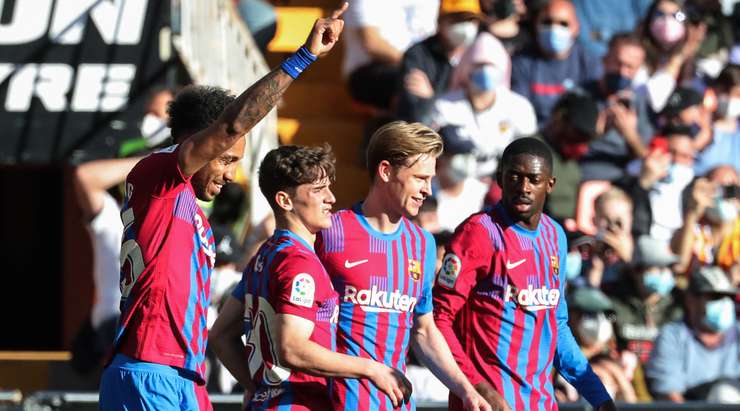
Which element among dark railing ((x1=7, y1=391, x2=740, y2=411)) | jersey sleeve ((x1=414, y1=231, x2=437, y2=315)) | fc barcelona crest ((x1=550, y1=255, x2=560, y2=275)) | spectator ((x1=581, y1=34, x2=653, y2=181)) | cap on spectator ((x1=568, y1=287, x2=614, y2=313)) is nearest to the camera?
jersey sleeve ((x1=414, y1=231, x2=437, y2=315))

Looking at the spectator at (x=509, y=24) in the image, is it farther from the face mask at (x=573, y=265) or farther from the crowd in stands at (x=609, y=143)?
the face mask at (x=573, y=265)

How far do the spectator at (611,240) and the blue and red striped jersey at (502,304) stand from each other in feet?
12.5

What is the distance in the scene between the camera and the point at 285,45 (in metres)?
12.8

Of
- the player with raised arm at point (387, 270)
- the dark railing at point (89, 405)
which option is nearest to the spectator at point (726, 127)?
the dark railing at point (89, 405)

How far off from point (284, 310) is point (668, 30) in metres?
7.72

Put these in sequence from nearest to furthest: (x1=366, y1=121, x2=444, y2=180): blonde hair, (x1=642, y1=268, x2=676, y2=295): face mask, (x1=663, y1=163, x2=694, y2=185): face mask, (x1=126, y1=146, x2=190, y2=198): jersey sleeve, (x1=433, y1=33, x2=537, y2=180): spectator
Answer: (x1=126, y1=146, x2=190, y2=198): jersey sleeve
(x1=366, y1=121, x2=444, y2=180): blonde hair
(x1=642, y1=268, x2=676, y2=295): face mask
(x1=433, y1=33, x2=537, y2=180): spectator
(x1=663, y1=163, x2=694, y2=185): face mask

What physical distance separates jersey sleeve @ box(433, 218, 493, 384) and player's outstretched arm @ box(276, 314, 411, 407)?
103 centimetres

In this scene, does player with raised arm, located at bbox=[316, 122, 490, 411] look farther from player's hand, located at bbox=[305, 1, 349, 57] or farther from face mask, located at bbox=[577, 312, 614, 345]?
face mask, located at bbox=[577, 312, 614, 345]

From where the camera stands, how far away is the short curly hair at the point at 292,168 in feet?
18.0

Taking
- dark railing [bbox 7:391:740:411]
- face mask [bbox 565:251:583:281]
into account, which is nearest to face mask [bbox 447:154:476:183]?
face mask [bbox 565:251:583:281]

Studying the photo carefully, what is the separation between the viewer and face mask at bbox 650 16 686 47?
40.1 feet

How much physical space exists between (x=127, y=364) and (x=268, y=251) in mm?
679

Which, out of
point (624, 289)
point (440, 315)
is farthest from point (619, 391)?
point (440, 315)

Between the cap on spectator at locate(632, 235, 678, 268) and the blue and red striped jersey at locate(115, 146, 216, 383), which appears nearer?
the blue and red striped jersey at locate(115, 146, 216, 383)
